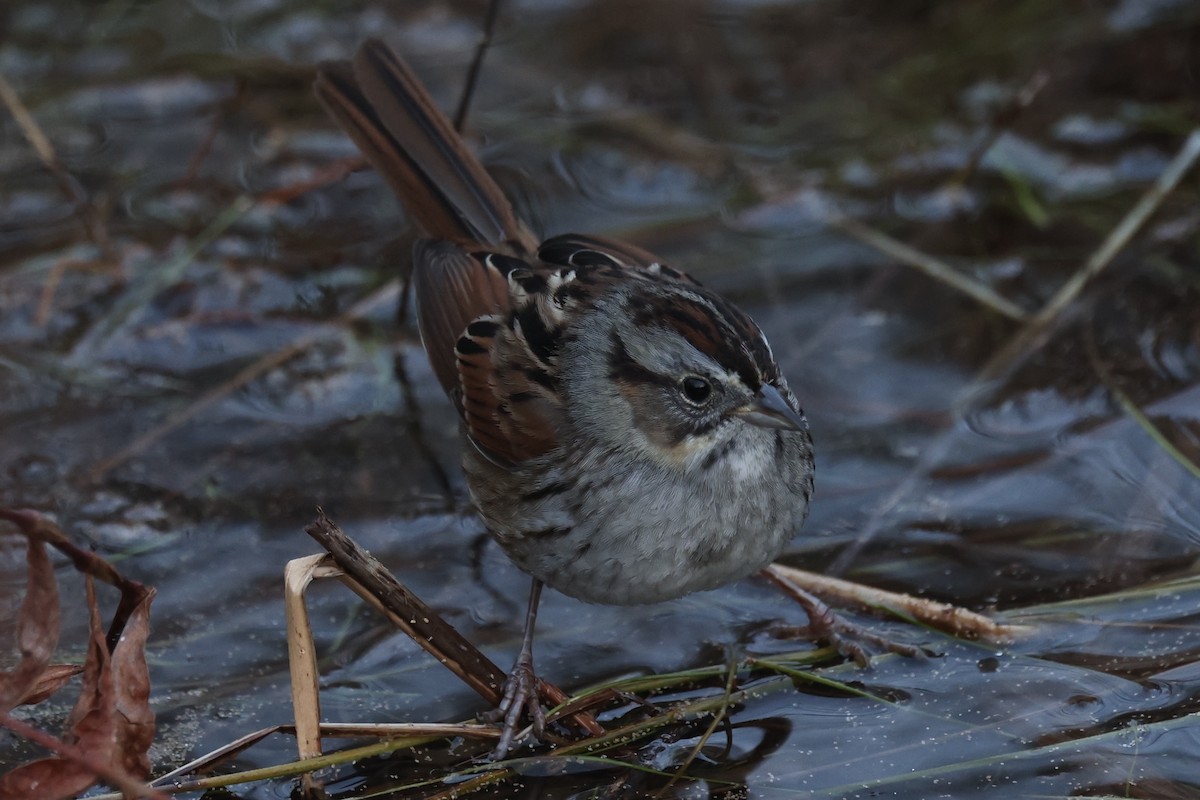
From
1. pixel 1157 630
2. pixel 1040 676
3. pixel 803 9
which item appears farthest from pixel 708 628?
pixel 803 9

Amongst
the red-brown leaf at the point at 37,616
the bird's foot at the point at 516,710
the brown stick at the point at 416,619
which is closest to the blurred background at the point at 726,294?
the bird's foot at the point at 516,710

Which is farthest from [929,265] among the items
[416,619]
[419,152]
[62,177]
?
[62,177]

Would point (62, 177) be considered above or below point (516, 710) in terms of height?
above

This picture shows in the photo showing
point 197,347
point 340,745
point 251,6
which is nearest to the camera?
point 340,745

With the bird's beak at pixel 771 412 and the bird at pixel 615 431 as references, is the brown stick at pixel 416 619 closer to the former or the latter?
the bird at pixel 615 431

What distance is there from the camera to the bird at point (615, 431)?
373 centimetres

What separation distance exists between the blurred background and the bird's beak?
0.79 meters

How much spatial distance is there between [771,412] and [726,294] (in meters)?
2.23

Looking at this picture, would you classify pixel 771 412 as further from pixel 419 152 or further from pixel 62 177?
pixel 62 177

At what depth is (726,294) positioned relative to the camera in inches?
229

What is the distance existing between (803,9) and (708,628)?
4268mm

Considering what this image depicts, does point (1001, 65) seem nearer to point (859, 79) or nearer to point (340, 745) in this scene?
point (859, 79)

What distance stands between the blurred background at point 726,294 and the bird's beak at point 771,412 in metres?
0.79

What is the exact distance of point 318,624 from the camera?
4324mm
